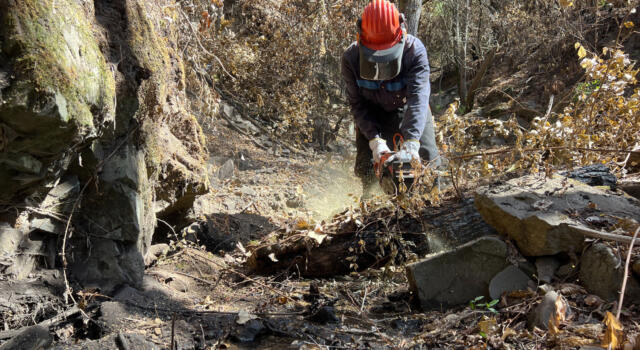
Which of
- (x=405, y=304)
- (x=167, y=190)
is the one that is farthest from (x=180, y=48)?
(x=405, y=304)

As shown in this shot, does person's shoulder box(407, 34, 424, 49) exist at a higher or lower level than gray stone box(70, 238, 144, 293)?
higher

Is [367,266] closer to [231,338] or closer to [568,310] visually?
[231,338]

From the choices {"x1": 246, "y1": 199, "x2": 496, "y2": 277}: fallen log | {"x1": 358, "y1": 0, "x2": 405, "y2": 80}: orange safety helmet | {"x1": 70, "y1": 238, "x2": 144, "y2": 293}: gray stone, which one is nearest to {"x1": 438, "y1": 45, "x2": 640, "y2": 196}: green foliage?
{"x1": 246, "y1": 199, "x2": 496, "y2": 277}: fallen log

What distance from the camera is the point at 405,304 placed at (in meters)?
2.59

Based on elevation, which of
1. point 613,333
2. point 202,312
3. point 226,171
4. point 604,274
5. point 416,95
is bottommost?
point 226,171

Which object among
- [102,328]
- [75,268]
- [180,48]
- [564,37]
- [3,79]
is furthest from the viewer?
[564,37]

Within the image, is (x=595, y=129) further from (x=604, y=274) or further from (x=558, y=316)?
(x=558, y=316)

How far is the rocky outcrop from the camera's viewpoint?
167cm

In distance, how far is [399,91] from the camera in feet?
12.4

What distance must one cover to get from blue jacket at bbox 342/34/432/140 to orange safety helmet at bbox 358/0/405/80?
0.15 meters

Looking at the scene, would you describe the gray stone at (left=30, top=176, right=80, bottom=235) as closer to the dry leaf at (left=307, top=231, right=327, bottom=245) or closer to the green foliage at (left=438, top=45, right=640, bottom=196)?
the dry leaf at (left=307, top=231, right=327, bottom=245)

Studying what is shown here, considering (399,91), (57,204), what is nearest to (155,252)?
(57,204)

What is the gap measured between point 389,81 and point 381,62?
0.33 m

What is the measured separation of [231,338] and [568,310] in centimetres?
159
